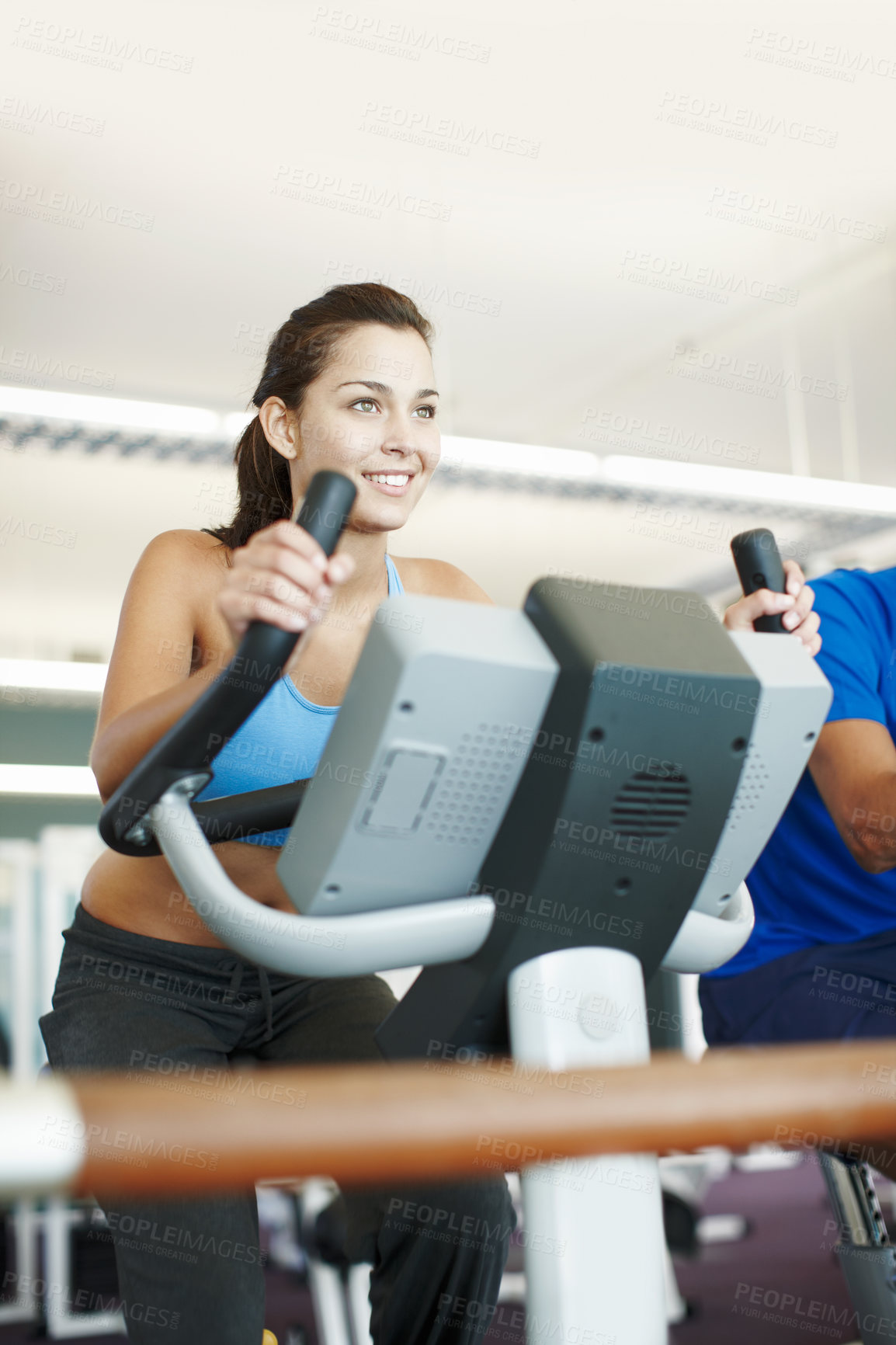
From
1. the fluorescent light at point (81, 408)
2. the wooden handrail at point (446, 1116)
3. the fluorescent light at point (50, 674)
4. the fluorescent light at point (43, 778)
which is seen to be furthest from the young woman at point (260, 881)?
the fluorescent light at point (43, 778)

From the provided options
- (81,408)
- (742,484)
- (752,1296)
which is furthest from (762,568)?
(752,1296)

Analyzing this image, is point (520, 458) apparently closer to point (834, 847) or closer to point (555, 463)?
point (555, 463)

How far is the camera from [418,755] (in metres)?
0.79

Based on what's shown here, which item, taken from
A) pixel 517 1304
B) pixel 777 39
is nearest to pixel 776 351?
pixel 777 39

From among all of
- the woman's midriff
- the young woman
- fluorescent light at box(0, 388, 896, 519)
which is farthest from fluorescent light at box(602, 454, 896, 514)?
the woman's midriff

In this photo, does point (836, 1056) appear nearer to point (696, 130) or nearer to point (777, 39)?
point (777, 39)

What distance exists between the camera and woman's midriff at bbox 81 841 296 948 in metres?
1.28

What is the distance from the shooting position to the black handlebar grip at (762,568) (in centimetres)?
112

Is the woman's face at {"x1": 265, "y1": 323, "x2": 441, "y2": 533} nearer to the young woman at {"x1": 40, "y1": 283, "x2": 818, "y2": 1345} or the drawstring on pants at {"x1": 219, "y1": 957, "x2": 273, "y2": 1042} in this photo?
the young woman at {"x1": 40, "y1": 283, "x2": 818, "y2": 1345}

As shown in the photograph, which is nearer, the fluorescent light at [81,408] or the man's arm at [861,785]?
the man's arm at [861,785]

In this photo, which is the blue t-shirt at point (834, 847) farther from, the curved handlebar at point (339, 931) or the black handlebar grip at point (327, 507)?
the black handlebar grip at point (327, 507)

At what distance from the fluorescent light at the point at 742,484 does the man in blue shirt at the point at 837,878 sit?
215 cm

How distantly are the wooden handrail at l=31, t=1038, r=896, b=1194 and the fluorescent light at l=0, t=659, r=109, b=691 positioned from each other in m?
4.69

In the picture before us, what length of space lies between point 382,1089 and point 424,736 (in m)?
0.37
